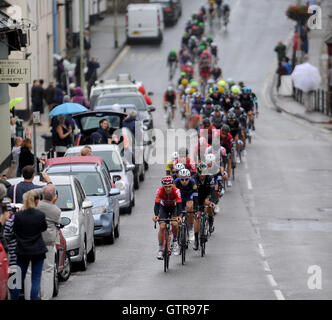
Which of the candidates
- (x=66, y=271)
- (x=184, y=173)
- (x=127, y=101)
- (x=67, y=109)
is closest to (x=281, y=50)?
(x=127, y=101)

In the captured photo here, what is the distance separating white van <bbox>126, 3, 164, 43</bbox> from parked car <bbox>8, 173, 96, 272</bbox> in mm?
42592

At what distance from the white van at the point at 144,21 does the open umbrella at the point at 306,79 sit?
15529mm

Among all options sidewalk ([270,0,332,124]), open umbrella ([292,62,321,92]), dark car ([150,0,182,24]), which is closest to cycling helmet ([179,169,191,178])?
sidewalk ([270,0,332,124])

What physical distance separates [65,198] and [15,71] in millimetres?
7886

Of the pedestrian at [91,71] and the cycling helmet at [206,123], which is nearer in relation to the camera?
the cycling helmet at [206,123]

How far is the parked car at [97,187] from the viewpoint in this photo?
20.7m

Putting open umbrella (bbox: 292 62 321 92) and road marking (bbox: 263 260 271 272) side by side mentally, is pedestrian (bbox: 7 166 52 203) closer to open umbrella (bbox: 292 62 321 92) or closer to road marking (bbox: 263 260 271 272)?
road marking (bbox: 263 260 271 272)

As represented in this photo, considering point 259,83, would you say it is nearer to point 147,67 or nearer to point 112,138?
point 147,67

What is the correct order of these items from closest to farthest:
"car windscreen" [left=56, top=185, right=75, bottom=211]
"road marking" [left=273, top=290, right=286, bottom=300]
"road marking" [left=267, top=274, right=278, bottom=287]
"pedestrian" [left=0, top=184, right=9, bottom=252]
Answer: "pedestrian" [left=0, top=184, right=9, bottom=252], "road marking" [left=273, top=290, right=286, bottom=300], "road marking" [left=267, top=274, right=278, bottom=287], "car windscreen" [left=56, top=185, right=75, bottom=211]

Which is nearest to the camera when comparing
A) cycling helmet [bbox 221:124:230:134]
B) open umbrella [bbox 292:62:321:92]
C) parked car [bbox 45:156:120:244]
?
parked car [bbox 45:156:120:244]

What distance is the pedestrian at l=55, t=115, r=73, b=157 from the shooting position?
2845 centimetres

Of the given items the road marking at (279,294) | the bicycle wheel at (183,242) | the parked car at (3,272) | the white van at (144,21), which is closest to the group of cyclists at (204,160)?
the bicycle wheel at (183,242)

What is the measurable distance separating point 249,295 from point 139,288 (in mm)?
1800

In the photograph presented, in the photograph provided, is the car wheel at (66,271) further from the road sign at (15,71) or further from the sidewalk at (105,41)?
the sidewalk at (105,41)
